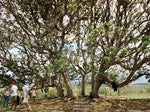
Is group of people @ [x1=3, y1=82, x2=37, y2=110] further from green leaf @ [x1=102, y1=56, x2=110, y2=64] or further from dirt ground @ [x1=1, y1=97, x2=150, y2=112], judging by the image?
green leaf @ [x1=102, y1=56, x2=110, y2=64]

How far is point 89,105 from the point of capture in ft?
74.3

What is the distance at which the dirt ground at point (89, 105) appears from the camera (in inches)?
858

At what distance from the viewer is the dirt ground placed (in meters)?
21.8

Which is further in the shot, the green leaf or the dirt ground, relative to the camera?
the green leaf

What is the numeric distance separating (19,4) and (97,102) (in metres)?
7.58

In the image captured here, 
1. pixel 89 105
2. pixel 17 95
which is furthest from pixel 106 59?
pixel 17 95

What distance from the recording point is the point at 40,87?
25.9 m

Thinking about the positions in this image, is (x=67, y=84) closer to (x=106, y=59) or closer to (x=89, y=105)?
(x=89, y=105)

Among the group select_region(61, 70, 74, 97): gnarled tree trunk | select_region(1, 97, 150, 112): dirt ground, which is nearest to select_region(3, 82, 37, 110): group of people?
select_region(1, 97, 150, 112): dirt ground

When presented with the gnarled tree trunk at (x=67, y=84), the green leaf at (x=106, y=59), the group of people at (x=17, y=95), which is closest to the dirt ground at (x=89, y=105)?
the group of people at (x=17, y=95)

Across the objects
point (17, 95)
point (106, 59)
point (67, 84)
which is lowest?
point (17, 95)

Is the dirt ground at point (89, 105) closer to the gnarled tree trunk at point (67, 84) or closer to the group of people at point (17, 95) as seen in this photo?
the group of people at point (17, 95)

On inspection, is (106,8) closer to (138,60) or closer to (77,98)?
(138,60)

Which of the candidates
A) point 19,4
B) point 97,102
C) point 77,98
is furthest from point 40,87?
point 19,4
